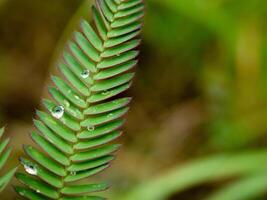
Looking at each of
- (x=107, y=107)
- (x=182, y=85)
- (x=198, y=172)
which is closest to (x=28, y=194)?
(x=107, y=107)

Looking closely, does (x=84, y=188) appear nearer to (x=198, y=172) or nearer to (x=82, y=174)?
(x=82, y=174)

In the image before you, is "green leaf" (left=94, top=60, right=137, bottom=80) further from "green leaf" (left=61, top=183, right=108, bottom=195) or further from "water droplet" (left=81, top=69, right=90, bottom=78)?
"green leaf" (left=61, top=183, right=108, bottom=195)

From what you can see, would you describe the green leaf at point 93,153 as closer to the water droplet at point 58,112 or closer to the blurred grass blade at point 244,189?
the water droplet at point 58,112

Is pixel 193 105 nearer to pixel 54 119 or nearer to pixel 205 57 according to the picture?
pixel 205 57

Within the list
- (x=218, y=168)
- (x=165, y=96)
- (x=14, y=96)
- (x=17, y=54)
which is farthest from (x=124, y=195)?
(x=17, y=54)

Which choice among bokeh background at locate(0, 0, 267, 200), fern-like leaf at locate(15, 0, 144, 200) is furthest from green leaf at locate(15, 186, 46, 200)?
bokeh background at locate(0, 0, 267, 200)

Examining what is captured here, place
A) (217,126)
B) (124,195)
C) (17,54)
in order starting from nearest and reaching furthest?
(124,195) → (217,126) → (17,54)
